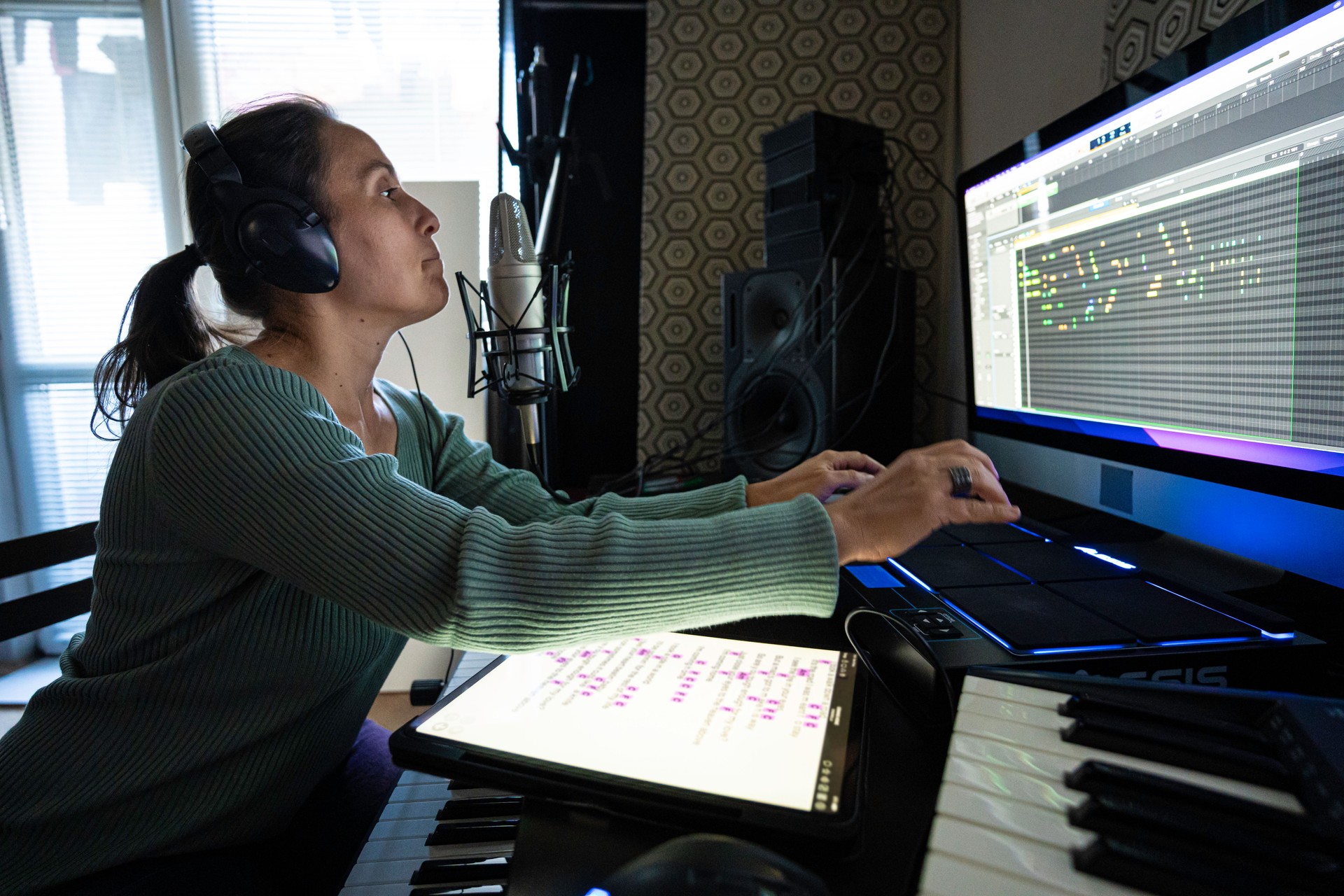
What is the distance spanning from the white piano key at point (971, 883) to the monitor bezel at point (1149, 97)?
1.57ft

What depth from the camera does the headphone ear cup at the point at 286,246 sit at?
2.31ft

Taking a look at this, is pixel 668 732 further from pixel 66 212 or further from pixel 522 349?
pixel 66 212

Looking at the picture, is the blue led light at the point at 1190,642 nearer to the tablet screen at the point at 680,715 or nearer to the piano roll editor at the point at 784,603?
the piano roll editor at the point at 784,603

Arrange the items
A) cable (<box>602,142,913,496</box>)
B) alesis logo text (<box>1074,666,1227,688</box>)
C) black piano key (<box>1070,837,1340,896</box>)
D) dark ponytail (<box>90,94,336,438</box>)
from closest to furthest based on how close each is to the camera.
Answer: black piano key (<box>1070,837,1340,896</box>), alesis logo text (<box>1074,666,1227,688</box>), dark ponytail (<box>90,94,336,438</box>), cable (<box>602,142,913,496</box>)

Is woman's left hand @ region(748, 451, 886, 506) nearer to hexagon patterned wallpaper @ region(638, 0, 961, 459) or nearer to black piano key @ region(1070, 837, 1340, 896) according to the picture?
black piano key @ region(1070, 837, 1340, 896)

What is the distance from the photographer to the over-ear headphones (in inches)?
27.8

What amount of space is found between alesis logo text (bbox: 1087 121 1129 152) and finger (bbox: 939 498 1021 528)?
0.51m

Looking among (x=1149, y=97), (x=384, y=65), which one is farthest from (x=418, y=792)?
(x=384, y=65)

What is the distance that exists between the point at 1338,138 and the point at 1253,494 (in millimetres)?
300

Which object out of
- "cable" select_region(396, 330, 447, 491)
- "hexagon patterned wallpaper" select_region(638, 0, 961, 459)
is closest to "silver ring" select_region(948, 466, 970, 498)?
"cable" select_region(396, 330, 447, 491)

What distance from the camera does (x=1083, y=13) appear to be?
3.88 ft

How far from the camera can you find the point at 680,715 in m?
0.51

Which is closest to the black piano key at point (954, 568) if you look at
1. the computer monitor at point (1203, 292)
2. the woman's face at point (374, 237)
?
the computer monitor at point (1203, 292)

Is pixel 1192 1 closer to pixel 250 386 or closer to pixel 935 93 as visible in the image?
pixel 935 93
